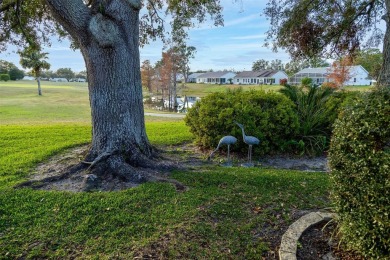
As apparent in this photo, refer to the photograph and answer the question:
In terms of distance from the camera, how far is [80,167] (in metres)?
4.15

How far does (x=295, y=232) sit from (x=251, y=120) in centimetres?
310

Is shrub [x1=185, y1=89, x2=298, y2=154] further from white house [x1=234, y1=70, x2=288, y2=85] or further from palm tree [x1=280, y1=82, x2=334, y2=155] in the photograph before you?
white house [x1=234, y1=70, x2=288, y2=85]

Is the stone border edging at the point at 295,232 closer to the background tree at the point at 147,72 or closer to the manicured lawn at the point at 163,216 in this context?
the manicured lawn at the point at 163,216

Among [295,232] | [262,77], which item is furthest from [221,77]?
[295,232]

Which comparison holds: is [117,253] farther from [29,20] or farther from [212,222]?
[29,20]

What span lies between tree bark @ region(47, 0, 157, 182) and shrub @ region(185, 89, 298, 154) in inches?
67.5

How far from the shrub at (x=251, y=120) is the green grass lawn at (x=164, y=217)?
4.43 feet

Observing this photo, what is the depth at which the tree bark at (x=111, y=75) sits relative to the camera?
382cm

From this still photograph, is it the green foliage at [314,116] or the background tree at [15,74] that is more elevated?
the background tree at [15,74]

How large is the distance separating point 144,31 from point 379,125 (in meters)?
6.52

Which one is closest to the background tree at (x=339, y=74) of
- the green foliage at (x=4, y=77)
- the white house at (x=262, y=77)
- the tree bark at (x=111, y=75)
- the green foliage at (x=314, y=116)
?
the green foliage at (x=314, y=116)

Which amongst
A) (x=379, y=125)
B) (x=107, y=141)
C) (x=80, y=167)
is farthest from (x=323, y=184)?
(x=80, y=167)

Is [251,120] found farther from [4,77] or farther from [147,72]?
[4,77]

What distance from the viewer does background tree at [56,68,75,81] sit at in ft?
265
